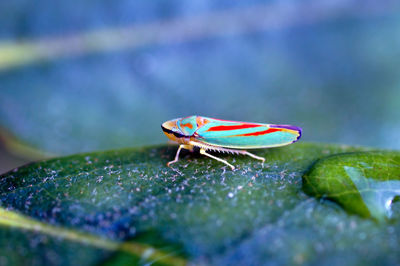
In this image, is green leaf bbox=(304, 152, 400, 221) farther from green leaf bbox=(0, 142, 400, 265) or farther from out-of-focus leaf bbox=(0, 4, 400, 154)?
out-of-focus leaf bbox=(0, 4, 400, 154)

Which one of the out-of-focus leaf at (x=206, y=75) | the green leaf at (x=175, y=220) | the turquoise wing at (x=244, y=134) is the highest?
the out-of-focus leaf at (x=206, y=75)

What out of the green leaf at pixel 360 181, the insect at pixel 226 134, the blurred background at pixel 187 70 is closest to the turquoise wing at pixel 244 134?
the insect at pixel 226 134

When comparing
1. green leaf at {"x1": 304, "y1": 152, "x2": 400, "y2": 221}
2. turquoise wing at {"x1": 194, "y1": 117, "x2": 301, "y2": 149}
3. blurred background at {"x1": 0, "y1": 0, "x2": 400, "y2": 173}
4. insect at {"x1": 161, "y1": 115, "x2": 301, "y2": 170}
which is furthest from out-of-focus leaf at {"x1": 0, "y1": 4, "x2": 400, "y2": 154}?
green leaf at {"x1": 304, "y1": 152, "x2": 400, "y2": 221}

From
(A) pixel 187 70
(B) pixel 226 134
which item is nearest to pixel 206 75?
(A) pixel 187 70

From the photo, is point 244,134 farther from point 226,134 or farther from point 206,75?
point 206,75

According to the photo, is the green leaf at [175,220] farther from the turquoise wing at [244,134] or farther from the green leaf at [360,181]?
the turquoise wing at [244,134]

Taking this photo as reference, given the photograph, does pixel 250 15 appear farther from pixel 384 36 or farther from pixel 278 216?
pixel 278 216
